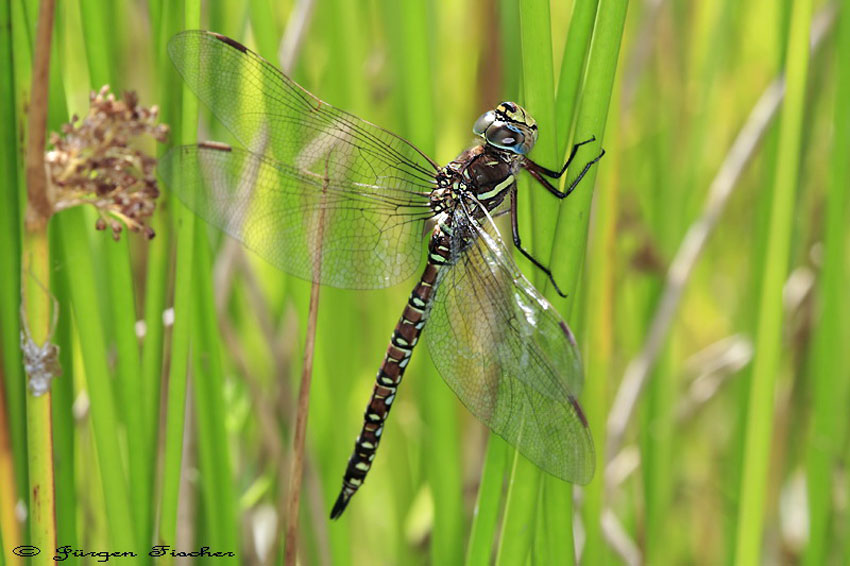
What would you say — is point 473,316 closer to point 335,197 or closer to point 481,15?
point 335,197

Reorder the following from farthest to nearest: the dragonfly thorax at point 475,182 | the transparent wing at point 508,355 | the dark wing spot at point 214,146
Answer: the dragonfly thorax at point 475,182, the dark wing spot at point 214,146, the transparent wing at point 508,355

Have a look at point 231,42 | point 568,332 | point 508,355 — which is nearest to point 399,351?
point 508,355

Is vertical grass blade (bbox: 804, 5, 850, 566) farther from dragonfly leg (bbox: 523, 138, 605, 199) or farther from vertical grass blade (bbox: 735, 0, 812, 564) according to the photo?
dragonfly leg (bbox: 523, 138, 605, 199)

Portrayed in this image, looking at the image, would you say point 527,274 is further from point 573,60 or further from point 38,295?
point 38,295

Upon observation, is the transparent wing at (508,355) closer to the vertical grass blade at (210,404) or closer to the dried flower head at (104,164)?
the vertical grass blade at (210,404)

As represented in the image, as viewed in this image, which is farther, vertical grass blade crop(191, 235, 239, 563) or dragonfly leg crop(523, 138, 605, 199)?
vertical grass blade crop(191, 235, 239, 563)

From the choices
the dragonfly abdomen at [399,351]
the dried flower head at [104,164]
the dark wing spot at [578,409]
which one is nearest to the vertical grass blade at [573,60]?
the dark wing spot at [578,409]

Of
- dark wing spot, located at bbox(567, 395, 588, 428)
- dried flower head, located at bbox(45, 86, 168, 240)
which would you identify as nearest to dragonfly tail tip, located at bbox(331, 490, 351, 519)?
dark wing spot, located at bbox(567, 395, 588, 428)

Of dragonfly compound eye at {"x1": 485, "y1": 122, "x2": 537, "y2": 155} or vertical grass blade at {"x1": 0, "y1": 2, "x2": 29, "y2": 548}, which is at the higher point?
dragonfly compound eye at {"x1": 485, "y1": 122, "x2": 537, "y2": 155}
